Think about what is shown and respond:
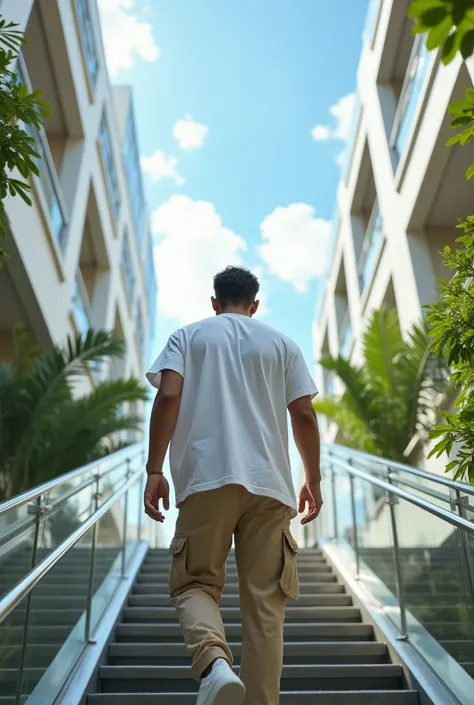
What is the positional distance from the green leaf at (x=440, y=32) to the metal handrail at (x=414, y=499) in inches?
94.4

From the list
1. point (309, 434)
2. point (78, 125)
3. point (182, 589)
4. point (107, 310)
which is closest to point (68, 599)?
point (182, 589)

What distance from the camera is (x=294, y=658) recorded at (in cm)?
468

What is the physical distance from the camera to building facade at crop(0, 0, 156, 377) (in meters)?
9.44

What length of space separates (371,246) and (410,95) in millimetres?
3745

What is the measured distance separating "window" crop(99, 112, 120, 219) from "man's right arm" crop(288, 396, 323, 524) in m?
13.1

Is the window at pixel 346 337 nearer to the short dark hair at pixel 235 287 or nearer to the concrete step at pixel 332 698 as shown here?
the concrete step at pixel 332 698

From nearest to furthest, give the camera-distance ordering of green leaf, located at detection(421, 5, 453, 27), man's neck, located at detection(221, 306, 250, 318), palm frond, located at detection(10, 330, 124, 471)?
1. green leaf, located at detection(421, 5, 453, 27)
2. man's neck, located at detection(221, 306, 250, 318)
3. palm frond, located at detection(10, 330, 124, 471)

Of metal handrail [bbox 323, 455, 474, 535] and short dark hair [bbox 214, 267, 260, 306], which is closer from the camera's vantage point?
short dark hair [bbox 214, 267, 260, 306]

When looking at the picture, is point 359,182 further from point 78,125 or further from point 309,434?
point 309,434

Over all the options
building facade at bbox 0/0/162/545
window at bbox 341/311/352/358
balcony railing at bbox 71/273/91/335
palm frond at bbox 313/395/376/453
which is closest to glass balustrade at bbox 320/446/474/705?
building facade at bbox 0/0/162/545

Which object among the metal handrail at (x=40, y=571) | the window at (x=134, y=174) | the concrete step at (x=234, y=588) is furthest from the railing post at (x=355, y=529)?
the window at (x=134, y=174)

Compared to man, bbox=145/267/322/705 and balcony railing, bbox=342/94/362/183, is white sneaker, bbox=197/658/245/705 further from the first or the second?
balcony railing, bbox=342/94/362/183

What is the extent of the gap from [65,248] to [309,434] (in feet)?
31.0

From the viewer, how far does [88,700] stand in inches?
146
